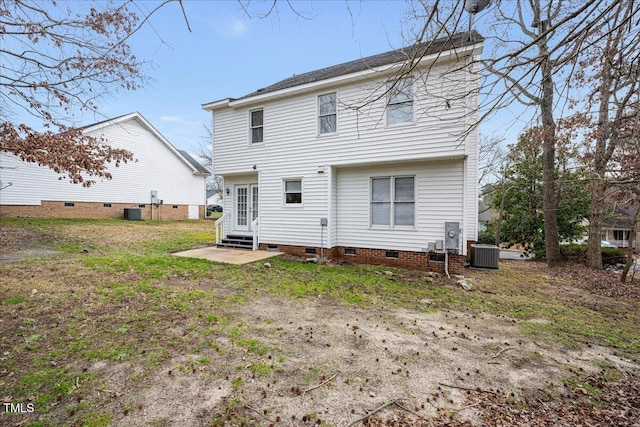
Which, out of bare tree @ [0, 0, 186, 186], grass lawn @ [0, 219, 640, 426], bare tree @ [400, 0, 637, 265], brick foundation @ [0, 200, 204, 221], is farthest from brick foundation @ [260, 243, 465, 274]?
brick foundation @ [0, 200, 204, 221]

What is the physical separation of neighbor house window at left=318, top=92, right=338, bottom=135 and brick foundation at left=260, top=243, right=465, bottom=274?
396 centimetres

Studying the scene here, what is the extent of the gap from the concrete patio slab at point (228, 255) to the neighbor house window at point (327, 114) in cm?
454

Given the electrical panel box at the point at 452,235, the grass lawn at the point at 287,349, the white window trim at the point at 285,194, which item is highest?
the white window trim at the point at 285,194

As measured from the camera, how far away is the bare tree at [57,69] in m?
4.70

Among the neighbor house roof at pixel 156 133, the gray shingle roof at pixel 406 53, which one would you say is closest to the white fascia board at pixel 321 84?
the gray shingle roof at pixel 406 53

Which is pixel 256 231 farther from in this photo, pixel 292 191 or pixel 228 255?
pixel 292 191

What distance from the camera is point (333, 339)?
13.0 feet

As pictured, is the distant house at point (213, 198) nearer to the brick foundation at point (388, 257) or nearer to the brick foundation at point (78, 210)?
the brick foundation at point (78, 210)

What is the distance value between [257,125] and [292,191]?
2.86 metres

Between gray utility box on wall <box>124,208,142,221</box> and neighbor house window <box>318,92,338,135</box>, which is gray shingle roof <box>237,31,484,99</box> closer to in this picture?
neighbor house window <box>318,92,338,135</box>

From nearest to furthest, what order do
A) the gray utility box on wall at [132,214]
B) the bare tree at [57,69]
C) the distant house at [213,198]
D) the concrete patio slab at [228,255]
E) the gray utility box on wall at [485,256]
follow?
the bare tree at [57,69] → the concrete patio slab at [228,255] → the gray utility box on wall at [485,256] → the gray utility box on wall at [132,214] → the distant house at [213,198]

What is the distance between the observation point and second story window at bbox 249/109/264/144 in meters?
10.7

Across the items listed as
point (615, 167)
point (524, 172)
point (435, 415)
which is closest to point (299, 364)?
point (435, 415)

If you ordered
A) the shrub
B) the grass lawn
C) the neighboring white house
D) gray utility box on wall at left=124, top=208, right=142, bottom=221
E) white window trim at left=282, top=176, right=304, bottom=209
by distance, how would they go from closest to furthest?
1. the grass lawn
2. the neighboring white house
3. white window trim at left=282, top=176, right=304, bottom=209
4. the shrub
5. gray utility box on wall at left=124, top=208, right=142, bottom=221
